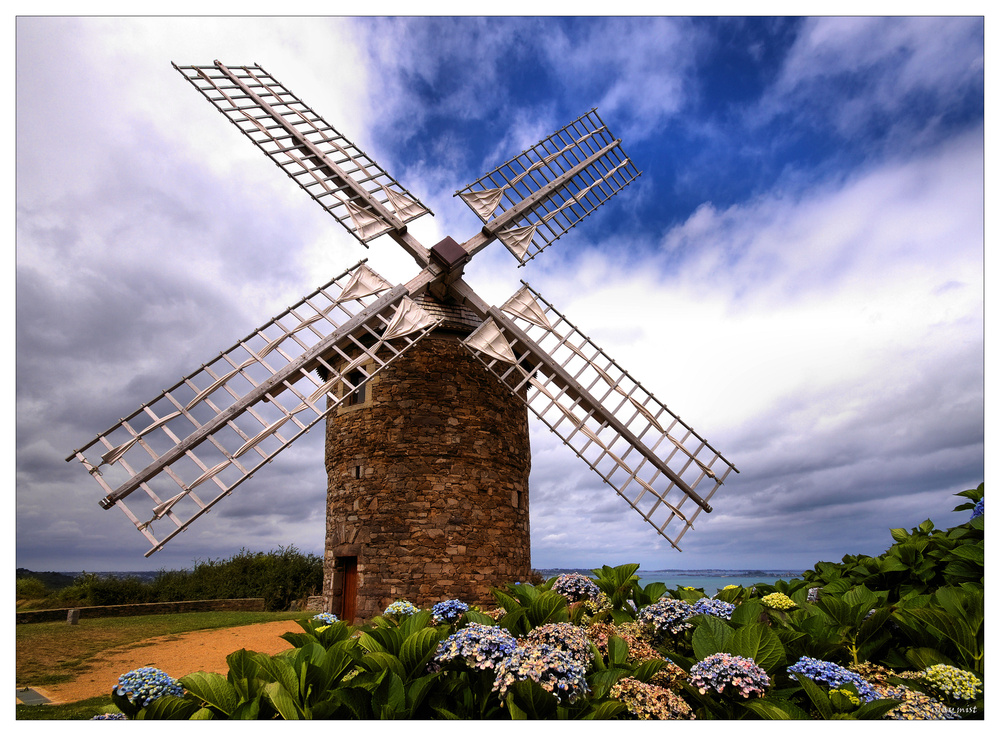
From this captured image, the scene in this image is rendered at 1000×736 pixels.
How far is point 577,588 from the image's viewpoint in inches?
213

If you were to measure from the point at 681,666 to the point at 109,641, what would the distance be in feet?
46.2

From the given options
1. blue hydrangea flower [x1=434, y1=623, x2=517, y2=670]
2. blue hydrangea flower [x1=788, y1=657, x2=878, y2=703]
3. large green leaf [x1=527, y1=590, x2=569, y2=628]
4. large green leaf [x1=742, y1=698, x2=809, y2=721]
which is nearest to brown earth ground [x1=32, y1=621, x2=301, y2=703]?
large green leaf [x1=527, y1=590, x2=569, y2=628]

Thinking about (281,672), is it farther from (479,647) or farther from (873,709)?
(873,709)

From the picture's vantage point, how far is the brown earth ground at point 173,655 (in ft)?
28.4

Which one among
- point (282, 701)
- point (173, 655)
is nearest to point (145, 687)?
point (282, 701)

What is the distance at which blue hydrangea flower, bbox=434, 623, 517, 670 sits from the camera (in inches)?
130

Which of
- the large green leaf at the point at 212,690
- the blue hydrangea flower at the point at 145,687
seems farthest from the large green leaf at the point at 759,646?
the blue hydrangea flower at the point at 145,687

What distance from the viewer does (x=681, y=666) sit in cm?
377

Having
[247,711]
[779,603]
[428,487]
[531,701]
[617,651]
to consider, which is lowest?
[247,711]

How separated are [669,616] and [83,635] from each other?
15.0 metres

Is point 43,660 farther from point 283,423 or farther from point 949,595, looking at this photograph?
point 949,595

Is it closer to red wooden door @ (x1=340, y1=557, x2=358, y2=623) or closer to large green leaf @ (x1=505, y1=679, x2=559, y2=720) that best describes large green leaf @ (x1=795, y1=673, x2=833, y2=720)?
large green leaf @ (x1=505, y1=679, x2=559, y2=720)

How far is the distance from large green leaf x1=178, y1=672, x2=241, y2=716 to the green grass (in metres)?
8.39

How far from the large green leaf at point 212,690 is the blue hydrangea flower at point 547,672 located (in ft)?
5.55
